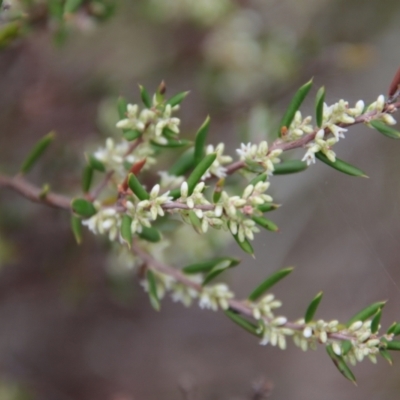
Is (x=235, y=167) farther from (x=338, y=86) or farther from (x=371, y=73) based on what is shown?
(x=371, y=73)

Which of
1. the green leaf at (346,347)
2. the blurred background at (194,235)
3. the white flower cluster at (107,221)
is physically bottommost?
the blurred background at (194,235)

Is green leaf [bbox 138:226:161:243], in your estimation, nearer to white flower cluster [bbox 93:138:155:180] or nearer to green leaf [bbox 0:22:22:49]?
white flower cluster [bbox 93:138:155:180]

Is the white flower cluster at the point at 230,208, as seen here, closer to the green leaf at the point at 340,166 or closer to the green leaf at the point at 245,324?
the green leaf at the point at 340,166

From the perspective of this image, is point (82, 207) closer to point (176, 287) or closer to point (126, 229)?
point (126, 229)

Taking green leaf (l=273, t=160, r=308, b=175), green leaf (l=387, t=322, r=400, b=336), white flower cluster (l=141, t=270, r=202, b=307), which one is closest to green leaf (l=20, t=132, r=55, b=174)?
white flower cluster (l=141, t=270, r=202, b=307)

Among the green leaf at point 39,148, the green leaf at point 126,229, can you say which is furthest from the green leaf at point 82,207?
the green leaf at point 39,148
